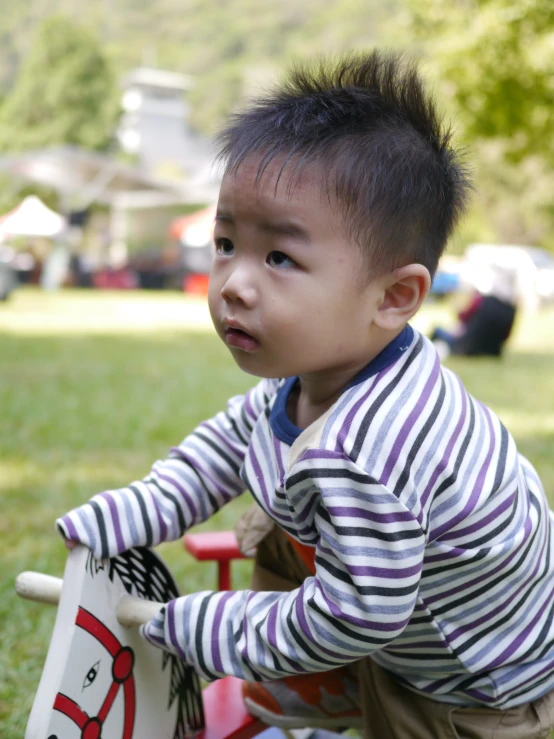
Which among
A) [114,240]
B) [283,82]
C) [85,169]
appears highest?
[85,169]

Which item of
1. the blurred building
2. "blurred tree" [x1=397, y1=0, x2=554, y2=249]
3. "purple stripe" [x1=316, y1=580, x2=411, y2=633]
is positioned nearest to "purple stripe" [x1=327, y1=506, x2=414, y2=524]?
"purple stripe" [x1=316, y1=580, x2=411, y2=633]

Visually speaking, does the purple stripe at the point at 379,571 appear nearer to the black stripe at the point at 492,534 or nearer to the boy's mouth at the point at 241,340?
the black stripe at the point at 492,534

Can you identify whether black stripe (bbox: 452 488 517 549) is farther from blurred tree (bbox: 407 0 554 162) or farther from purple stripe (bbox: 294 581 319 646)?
blurred tree (bbox: 407 0 554 162)

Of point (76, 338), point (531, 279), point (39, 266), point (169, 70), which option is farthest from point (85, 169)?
point (169, 70)

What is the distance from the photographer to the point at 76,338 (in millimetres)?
7586

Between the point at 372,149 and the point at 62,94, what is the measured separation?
867 inches

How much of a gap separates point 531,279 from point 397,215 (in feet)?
48.7

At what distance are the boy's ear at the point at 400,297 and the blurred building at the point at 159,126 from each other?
29980 mm

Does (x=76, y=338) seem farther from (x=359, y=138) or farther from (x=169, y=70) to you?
(x=169, y=70)

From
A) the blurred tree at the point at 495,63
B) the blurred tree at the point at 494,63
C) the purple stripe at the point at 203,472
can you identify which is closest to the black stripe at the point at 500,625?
the purple stripe at the point at 203,472

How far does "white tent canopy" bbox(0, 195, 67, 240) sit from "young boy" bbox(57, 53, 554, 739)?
1393 centimetres

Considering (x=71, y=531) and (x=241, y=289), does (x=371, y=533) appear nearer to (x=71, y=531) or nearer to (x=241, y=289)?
(x=241, y=289)

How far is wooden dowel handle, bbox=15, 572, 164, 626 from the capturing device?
3.88 ft

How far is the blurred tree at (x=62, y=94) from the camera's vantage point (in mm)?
18828
